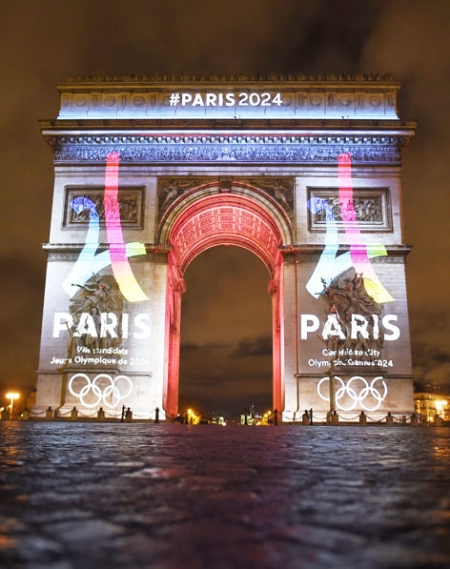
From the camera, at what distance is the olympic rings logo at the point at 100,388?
2319 centimetres

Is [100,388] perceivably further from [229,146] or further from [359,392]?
[229,146]

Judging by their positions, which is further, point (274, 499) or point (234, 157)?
point (234, 157)

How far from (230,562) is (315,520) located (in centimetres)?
55

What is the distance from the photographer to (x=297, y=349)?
23859 mm

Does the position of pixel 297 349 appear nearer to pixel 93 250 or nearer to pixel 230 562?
pixel 93 250

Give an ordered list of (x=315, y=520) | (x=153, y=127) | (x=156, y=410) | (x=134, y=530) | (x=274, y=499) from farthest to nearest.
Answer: (x=153, y=127), (x=156, y=410), (x=274, y=499), (x=315, y=520), (x=134, y=530)

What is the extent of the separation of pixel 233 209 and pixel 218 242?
604 cm

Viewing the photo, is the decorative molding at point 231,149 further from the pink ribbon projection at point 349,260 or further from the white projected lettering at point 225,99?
the pink ribbon projection at point 349,260

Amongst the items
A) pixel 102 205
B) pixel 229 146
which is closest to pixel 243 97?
pixel 229 146

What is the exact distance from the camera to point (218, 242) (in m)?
33.6

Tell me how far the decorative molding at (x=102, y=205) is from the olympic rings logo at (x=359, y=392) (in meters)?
9.69

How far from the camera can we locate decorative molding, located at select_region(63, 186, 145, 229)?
25125 millimetres

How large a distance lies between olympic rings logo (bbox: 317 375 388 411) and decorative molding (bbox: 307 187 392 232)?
5841 millimetres

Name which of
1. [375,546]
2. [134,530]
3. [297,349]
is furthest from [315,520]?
[297,349]
